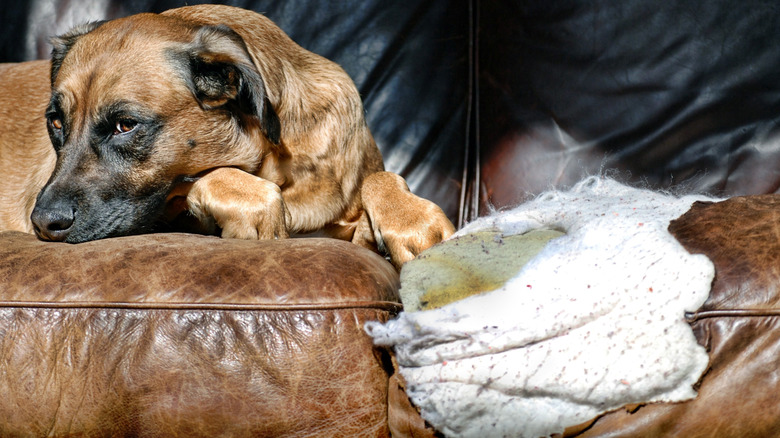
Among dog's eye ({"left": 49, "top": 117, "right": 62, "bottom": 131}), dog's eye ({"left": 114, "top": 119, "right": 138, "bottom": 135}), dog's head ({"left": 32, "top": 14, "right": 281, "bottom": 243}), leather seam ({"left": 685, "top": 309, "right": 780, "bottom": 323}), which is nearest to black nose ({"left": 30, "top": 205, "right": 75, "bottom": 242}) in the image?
dog's head ({"left": 32, "top": 14, "right": 281, "bottom": 243})

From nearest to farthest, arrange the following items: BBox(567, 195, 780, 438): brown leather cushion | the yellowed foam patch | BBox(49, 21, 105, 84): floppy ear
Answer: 1. BBox(567, 195, 780, 438): brown leather cushion
2. the yellowed foam patch
3. BBox(49, 21, 105, 84): floppy ear

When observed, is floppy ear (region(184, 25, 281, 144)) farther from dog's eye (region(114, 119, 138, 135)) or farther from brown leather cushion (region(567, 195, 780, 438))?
brown leather cushion (region(567, 195, 780, 438))

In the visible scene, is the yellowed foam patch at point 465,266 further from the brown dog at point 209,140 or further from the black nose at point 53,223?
the black nose at point 53,223

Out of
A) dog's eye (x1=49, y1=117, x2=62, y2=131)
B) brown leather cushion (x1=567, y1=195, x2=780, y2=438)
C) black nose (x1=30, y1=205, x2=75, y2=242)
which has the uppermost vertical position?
brown leather cushion (x1=567, y1=195, x2=780, y2=438)

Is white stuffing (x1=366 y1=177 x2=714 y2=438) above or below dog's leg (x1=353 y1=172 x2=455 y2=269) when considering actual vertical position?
above

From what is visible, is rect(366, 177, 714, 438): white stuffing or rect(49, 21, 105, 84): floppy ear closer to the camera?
rect(366, 177, 714, 438): white stuffing

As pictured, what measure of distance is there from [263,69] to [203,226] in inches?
17.9

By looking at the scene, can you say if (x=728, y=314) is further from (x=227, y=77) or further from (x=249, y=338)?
(x=227, y=77)

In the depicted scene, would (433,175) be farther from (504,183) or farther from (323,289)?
(323,289)

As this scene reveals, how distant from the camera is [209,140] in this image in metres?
1.68

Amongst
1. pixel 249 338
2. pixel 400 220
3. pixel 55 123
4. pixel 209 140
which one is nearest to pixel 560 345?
pixel 249 338

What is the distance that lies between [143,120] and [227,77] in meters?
→ 0.24

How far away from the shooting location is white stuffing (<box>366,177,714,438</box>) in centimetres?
99

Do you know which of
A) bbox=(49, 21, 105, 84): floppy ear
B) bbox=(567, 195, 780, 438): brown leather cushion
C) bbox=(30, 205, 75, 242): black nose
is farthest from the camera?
bbox=(49, 21, 105, 84): floppy ear
